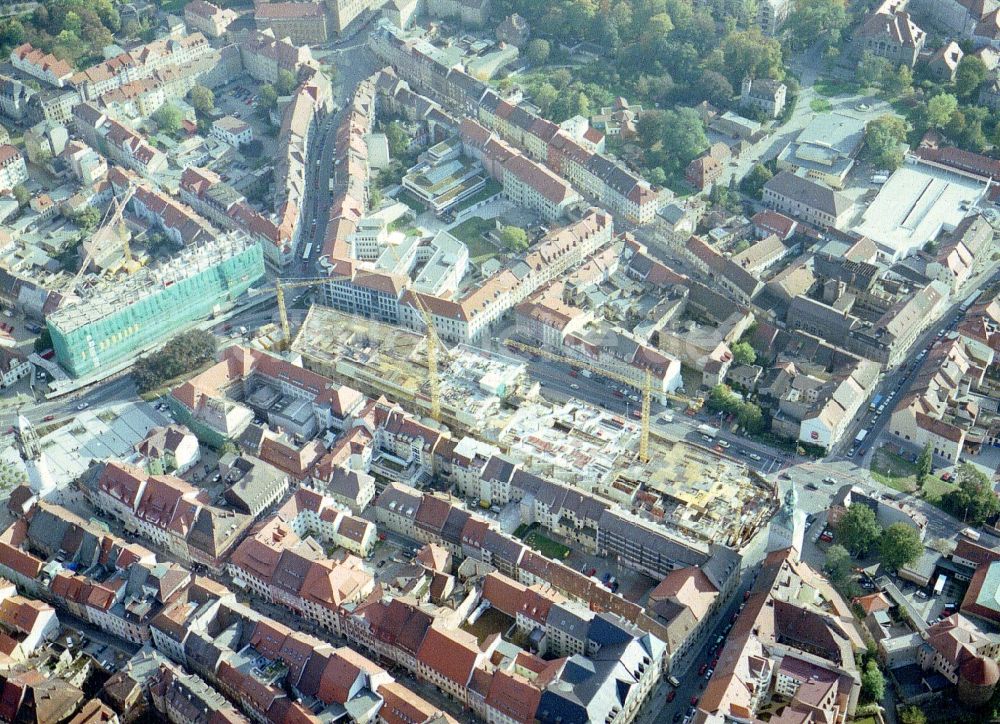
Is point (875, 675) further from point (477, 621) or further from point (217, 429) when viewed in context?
point (217, 429)

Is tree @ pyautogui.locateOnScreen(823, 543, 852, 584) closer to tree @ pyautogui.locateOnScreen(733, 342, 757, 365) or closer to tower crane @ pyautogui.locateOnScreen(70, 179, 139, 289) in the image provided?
tree @ pyautogui.locateOnScreen(733, 342, 757, 365)

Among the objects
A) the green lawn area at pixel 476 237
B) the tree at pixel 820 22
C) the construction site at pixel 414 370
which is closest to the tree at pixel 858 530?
the construction site at pixel 414 370

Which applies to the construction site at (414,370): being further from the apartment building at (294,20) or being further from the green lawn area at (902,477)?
the apartment building at (294,20)

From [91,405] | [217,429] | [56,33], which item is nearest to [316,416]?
[217,429]

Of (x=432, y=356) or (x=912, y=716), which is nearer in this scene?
(x=912, y=716)

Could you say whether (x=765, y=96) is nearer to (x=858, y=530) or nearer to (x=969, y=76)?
(x=969, y=76)

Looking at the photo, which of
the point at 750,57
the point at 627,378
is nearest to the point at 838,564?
the point at 627,378

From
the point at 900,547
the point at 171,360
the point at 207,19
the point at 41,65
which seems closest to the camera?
the point at 900,547

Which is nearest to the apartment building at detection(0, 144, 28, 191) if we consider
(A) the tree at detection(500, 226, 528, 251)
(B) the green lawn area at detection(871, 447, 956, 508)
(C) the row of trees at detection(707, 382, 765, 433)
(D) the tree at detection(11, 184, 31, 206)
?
(D) the tree at detection(11, 184, 31, 206)
